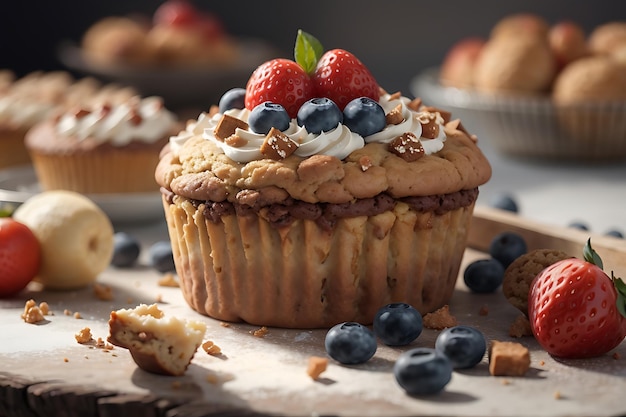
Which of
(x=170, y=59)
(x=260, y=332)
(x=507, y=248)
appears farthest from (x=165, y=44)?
(x=260, y=332)

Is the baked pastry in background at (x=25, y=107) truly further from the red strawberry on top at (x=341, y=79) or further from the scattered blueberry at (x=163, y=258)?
the red strawberry on top at (x=341, y=79)

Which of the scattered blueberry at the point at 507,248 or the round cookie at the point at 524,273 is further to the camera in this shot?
the scattered blueberry at the point at 507,248

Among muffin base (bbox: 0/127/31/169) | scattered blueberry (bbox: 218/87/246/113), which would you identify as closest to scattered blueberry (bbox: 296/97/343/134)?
scattered blueberry (bbox: 218/87/246/113)

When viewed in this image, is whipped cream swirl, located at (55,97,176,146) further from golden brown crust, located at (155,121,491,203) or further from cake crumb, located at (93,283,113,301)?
golden brown crust, located at (155,121,491,203)

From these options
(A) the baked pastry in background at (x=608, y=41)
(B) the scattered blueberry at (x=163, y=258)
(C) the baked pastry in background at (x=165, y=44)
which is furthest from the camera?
(C) the baked pastry in background at (x=165, y=44)

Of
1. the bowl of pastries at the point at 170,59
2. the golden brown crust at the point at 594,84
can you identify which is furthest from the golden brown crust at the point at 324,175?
the bowl of pastries at the point at 170,59

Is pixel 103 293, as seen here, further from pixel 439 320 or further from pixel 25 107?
pixel 25 107

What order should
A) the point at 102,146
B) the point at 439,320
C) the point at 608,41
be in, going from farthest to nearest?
the point at 608,41 → the point at 102,146 → the point at 439,320
